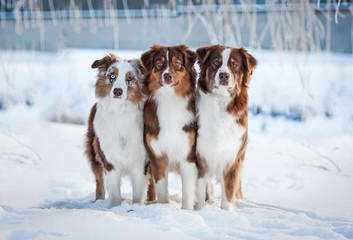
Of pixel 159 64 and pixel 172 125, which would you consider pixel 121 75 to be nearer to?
pixel 159 64

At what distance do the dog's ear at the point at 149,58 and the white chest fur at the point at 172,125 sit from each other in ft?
0.74

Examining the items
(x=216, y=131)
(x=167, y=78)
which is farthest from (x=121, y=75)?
(x=216, y=131)

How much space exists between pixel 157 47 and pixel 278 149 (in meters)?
3.48

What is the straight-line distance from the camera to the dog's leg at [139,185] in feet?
12.2

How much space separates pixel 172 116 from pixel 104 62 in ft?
2.76

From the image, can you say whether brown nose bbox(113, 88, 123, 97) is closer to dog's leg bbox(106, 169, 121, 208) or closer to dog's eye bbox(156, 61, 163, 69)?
dog's eye bbox(156, 61, 163, 69)

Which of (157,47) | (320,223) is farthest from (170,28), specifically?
(320,223)

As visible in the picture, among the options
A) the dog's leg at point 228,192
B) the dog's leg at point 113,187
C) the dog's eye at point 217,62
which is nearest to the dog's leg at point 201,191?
the dog's leg at point 228,192

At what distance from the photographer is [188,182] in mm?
3574

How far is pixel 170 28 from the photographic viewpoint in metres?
8.29

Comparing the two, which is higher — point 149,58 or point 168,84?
point 149,58

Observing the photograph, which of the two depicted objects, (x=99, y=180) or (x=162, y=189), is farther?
(x=99, y=180)

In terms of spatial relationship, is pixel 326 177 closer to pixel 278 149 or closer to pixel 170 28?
pixel 278 149

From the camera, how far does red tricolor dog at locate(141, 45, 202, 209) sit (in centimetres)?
349
